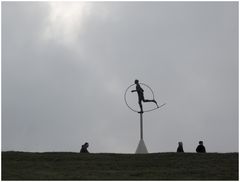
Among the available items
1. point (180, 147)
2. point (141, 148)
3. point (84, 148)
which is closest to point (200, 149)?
point (180, 147)

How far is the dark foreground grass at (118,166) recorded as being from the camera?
2762 cm

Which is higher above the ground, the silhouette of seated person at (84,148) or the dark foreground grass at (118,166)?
the silhouette of seated person at (84,148)

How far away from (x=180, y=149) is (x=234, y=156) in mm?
3501

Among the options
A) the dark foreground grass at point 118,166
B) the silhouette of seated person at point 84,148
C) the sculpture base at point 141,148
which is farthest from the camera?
the sculpture base at point 141,148

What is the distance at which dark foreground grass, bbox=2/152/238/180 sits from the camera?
27.6 m

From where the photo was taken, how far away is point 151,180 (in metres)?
26.8

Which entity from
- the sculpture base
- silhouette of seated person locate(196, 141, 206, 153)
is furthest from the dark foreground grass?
the sculpture base

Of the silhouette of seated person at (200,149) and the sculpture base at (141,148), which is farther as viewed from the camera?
the sculpture base at (141,148)

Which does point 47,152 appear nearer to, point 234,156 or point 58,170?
point 58,170

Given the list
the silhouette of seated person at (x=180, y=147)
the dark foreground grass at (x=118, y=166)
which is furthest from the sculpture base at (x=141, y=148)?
the dark foreground grass at (x=118, y=166)

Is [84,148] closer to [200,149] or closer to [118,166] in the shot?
[118,166]

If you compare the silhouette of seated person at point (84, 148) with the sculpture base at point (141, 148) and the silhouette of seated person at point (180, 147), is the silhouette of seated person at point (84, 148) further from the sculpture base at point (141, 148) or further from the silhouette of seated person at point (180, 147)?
the silhouette of seated person at point (180, 147)

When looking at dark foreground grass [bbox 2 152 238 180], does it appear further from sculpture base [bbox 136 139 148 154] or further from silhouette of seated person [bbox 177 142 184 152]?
sculpture base [bbox 136 139 148 154]

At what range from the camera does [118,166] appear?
30297 mm
